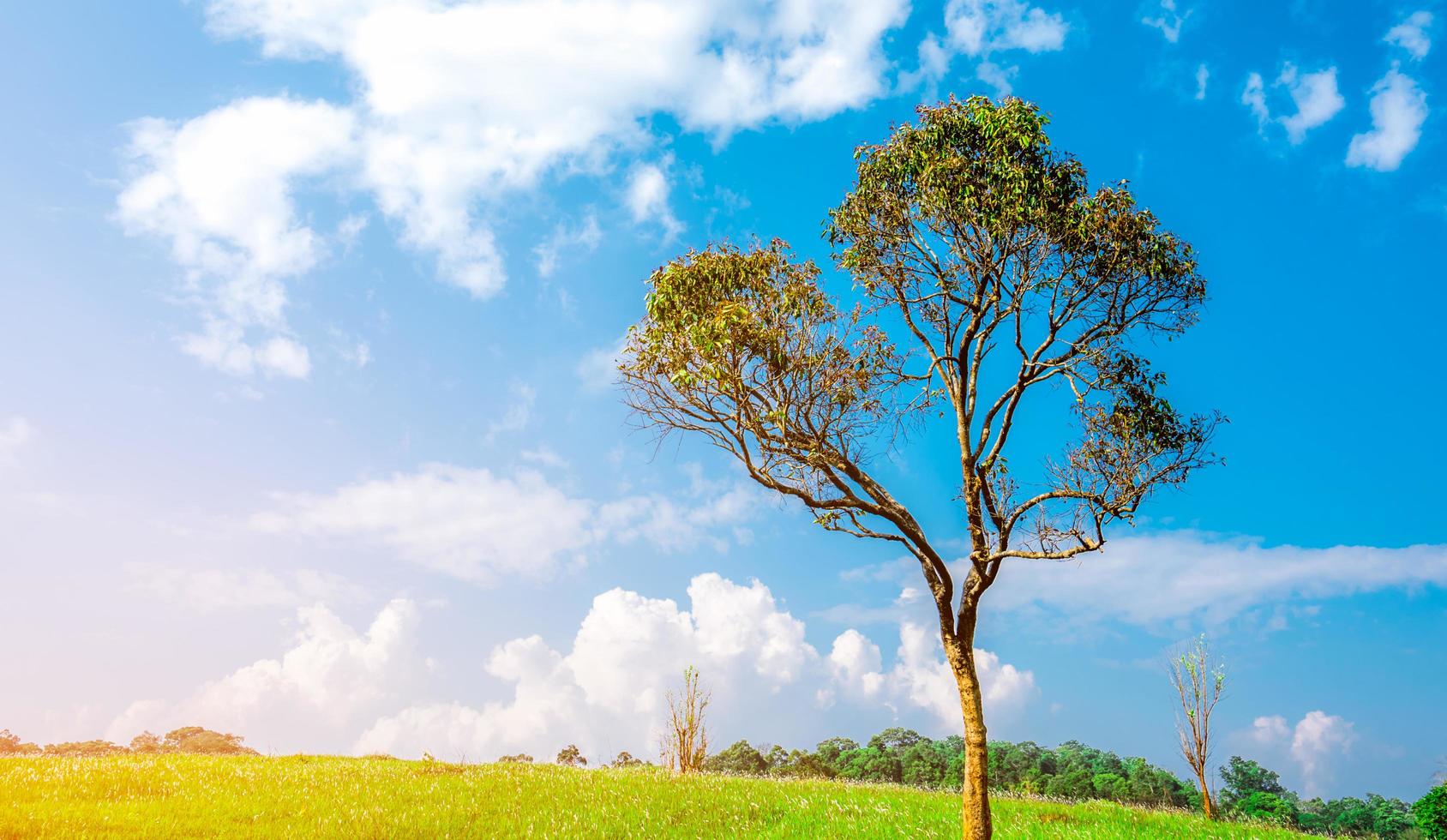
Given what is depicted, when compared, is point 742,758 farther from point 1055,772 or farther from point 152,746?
point 152,746

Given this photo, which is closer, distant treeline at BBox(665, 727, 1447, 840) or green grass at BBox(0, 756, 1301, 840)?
green grass at BBox(0, 756, 1301, 840)

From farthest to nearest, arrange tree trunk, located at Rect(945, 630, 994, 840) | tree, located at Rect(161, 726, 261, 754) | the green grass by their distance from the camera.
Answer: tree, located at Rect(161, 726, 261, 754) < the green grass < tree trunk, located at Rect(945, 630, 994, 840)

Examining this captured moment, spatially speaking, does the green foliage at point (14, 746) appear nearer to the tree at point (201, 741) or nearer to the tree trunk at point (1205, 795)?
the tree at point (201, 741)

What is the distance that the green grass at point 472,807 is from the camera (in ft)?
47.4

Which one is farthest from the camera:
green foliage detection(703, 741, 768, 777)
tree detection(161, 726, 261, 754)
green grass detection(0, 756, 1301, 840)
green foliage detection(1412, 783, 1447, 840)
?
green foliage detection(703, 741, 768, 777)

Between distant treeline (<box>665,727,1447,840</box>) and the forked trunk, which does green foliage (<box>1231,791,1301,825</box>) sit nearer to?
distant treeline (<box>665,727,1447,840</box>)

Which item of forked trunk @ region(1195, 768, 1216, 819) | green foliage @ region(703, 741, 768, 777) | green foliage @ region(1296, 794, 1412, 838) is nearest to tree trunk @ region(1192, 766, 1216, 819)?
forked trunk @ region(1195, 768, 1216, 819)

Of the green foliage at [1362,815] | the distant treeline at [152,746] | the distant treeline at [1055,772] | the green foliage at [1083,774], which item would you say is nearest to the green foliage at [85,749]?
the distant treeline at [152,746]

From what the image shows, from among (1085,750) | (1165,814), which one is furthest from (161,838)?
(1085,750)

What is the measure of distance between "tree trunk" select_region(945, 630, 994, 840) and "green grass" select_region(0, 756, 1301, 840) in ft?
5.07

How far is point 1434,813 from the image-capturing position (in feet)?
57.9

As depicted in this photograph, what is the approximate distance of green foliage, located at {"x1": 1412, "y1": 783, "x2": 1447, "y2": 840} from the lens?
1758 cm

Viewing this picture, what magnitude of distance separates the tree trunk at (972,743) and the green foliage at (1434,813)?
458 inches

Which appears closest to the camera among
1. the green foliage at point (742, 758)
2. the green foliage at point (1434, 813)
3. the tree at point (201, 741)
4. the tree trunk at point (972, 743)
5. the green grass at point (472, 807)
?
the tree trunk at point (972, 743)
